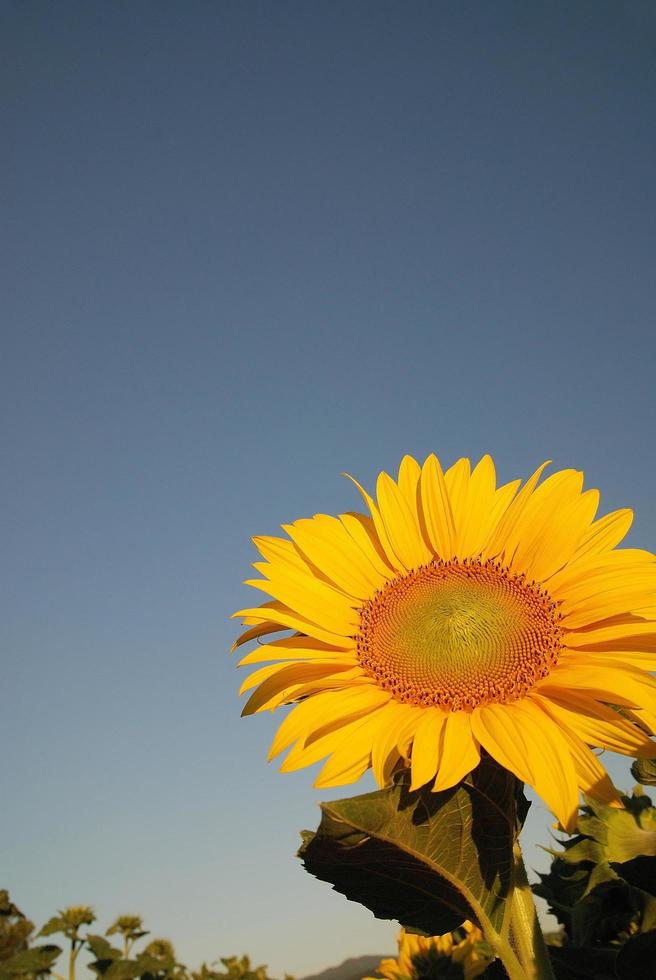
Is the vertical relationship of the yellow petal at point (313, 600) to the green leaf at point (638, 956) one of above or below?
above

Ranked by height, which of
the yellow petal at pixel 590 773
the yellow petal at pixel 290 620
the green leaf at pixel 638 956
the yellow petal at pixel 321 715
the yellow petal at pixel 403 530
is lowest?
the green leaf at pixel 638 956

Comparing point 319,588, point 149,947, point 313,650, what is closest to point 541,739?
point 313,650

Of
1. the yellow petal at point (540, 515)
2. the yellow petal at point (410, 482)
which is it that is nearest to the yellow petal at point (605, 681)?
the yellow petal at point (540, 515)

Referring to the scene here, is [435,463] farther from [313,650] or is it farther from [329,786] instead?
[329,786]

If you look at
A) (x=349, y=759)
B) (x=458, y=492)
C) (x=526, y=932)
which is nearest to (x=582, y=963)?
(x=526, y=932)

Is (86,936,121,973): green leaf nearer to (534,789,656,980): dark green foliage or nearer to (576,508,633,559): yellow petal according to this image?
(534,789,656,980): dark green foliage

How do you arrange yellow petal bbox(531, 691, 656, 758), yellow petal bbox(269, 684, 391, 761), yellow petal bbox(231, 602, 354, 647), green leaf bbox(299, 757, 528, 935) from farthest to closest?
yellow petal bbox(231, 602, 354, 647) → yellow petal bbox(269, 684, 391, 761) → yellow petal bbox(531, 691, 656, 758) → green leaf bbox(299, 757, 528, 935)

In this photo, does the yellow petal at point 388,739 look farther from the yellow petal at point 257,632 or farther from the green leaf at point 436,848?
the yellow petal at point 257,632

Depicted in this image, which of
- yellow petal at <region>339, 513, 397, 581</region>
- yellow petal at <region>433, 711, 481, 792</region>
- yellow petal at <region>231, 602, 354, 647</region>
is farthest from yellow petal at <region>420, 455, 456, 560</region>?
yellow petal at <region>433, 711, 481, 792</region>
